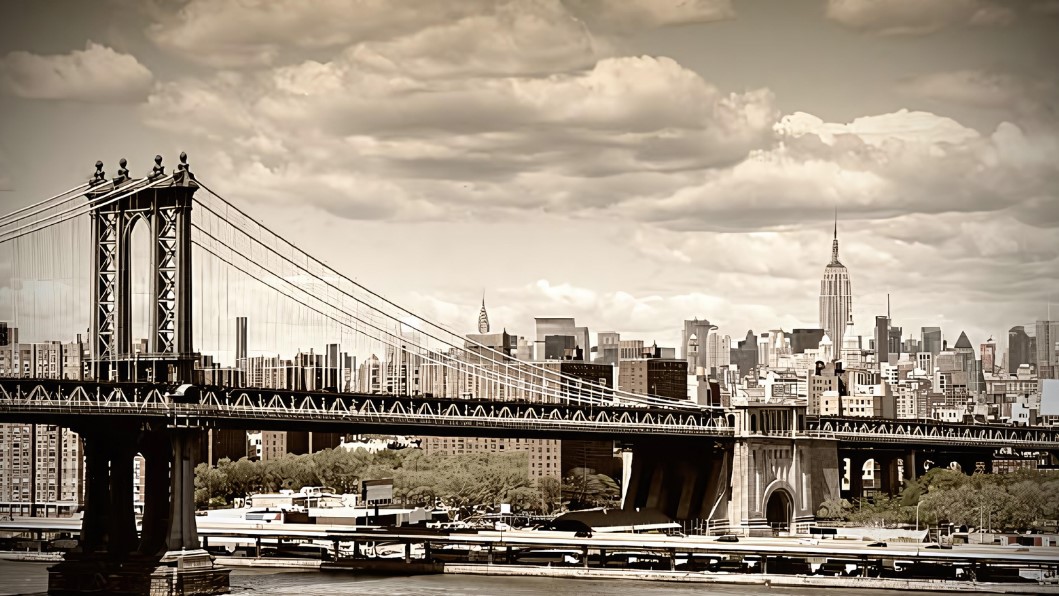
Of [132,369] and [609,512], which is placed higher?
[132,369]

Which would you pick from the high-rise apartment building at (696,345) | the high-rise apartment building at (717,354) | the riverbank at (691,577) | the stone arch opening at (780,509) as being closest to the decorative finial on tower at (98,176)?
the riverbank at (691,577)

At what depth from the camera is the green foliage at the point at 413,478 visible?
7562 centimetres

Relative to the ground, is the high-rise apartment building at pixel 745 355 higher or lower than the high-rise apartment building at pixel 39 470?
higher

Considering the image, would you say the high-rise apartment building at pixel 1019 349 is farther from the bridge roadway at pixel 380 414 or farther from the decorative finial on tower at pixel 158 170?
the decorative finial on tower at pixel 158 170

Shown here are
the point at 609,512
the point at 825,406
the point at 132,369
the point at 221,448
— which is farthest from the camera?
the point at 825,406

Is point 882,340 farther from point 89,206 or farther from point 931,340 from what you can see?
point 89,206

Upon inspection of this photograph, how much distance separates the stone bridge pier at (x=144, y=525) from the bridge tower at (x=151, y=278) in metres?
1.31

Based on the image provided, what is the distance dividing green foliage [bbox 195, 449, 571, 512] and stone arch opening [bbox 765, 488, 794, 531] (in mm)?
16755

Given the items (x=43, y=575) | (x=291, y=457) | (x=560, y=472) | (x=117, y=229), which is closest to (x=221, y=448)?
(x=291, y=457)

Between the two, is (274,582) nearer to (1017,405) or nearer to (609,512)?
(609,512)

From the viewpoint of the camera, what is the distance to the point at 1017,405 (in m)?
104

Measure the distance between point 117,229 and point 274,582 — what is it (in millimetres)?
9582

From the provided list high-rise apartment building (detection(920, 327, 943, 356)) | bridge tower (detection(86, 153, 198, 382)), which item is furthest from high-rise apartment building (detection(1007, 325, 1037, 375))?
bridge tower (detection(86, 153, 198, 382))

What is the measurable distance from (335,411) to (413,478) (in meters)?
32.4
